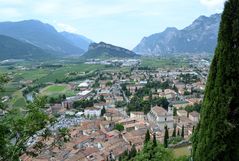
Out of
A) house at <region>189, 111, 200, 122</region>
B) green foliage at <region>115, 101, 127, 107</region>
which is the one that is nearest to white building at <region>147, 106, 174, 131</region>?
house at <region>189, 111, 200, 122</region>

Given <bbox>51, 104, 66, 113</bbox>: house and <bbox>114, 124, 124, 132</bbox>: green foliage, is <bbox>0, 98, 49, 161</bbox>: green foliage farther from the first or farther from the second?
<bbox>51, 104, 66, 113</bbox>: house

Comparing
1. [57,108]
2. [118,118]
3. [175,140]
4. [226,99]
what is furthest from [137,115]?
[226,99]

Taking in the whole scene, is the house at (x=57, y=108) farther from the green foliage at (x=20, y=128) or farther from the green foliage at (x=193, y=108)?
the green foliage at (x=20, y=128)

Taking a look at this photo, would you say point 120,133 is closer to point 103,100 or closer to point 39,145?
point 103,100

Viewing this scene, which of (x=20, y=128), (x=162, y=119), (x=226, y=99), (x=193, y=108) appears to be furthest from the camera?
(x=193, y=108)

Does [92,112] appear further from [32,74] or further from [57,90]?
[32,74]

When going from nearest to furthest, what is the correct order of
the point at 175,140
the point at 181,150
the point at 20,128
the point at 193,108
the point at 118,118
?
1. the point at 20,128
2. the point at 181,150
3. the point at 175,140
4. the point at 118,118
5. the point at 193,108

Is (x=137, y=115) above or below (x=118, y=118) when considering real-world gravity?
above
